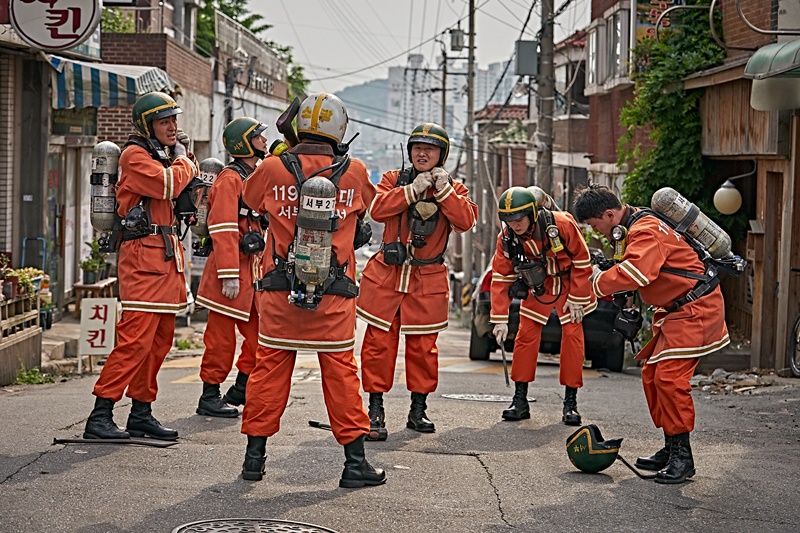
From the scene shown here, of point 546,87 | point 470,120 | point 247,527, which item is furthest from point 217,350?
point 470,120

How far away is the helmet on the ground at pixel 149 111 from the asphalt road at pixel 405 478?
6.69 feet

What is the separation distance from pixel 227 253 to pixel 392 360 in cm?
138

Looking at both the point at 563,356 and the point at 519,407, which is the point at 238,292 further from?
the point at 563,356

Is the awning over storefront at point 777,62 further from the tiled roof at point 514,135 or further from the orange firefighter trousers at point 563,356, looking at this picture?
the tiled roof at point 514,135

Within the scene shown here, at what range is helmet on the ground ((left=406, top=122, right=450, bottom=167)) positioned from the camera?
8.07 metres

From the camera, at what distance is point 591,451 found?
7.03m

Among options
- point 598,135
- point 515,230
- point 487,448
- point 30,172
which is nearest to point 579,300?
point 515,230

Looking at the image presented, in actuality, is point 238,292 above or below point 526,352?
above

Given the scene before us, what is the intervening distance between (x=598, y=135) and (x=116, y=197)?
66.3 ft

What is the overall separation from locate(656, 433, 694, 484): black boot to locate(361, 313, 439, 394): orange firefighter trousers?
196 centimetres

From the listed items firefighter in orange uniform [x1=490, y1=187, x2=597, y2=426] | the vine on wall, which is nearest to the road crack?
firefighter in orange uniform [x1=490, y1=187, x2=597, y2=426]

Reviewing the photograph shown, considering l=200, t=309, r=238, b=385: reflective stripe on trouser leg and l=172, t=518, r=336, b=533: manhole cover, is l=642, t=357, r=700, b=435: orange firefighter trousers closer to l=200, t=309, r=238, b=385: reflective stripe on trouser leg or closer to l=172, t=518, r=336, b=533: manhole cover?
l=172, t=518, r=336, b=533: manhole cover

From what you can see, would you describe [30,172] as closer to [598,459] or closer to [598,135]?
[598,459]

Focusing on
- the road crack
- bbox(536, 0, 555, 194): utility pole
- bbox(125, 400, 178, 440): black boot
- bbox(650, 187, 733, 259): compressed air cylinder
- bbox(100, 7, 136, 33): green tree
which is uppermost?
bbox(100, 7, 136, 33): green tree
